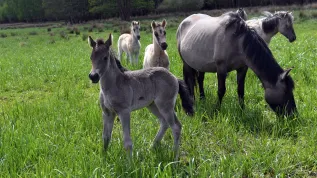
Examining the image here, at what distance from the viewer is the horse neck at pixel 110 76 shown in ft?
11.3

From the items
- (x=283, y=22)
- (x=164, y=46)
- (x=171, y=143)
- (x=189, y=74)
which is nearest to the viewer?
(x=171, y=143)

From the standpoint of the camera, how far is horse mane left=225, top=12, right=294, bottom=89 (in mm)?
4633

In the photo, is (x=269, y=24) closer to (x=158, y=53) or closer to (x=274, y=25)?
(x=274, y=25)

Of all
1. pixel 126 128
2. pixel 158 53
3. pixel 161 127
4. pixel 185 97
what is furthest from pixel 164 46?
pixel 126 128

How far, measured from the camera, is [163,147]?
12.2 feet

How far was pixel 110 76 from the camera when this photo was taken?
3.47 m

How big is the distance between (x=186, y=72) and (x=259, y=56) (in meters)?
2.32

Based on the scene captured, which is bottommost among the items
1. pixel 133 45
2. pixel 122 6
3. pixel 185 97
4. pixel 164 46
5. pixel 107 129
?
pixel 107 129

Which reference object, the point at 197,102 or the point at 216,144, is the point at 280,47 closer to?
the point at 197,102

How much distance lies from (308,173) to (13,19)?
78846 millimetres

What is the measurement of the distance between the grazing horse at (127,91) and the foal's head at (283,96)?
1608 millimetres

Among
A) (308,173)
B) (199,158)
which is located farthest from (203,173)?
(308,173)

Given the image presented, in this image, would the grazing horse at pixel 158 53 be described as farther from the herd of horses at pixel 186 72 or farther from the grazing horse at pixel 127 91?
the grazing horse at pixel 127 91

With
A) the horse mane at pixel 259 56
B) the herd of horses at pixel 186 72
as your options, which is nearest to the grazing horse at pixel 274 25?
the herd of horses at pixel 186 72
